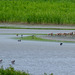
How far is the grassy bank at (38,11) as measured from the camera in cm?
4719

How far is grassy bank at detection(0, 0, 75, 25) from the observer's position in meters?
47.2

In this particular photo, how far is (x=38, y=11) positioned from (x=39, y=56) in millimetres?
29811

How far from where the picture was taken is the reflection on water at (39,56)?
1842cm

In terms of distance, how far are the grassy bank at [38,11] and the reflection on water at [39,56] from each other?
51.0 ft

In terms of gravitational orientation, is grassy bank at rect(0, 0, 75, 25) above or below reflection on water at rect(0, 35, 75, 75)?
below

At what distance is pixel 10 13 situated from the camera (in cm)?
5091

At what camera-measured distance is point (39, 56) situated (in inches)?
891

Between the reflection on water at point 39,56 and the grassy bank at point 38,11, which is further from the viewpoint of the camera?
the grassy bank at point 38,11

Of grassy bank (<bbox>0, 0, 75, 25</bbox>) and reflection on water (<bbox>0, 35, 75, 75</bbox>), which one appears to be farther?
grassy bank (<bbox>0, 0, 75, 25</bbox>)

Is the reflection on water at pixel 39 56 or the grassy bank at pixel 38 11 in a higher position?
the reflection on water at pixel 39 56

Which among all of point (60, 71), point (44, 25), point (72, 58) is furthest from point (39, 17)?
point (60, 71)

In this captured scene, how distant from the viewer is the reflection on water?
18.4 meters

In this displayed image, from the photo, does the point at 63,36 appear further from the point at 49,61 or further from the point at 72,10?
the point at 72,10

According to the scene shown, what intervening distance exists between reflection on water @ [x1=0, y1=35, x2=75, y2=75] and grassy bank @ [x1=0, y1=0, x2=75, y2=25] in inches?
612
